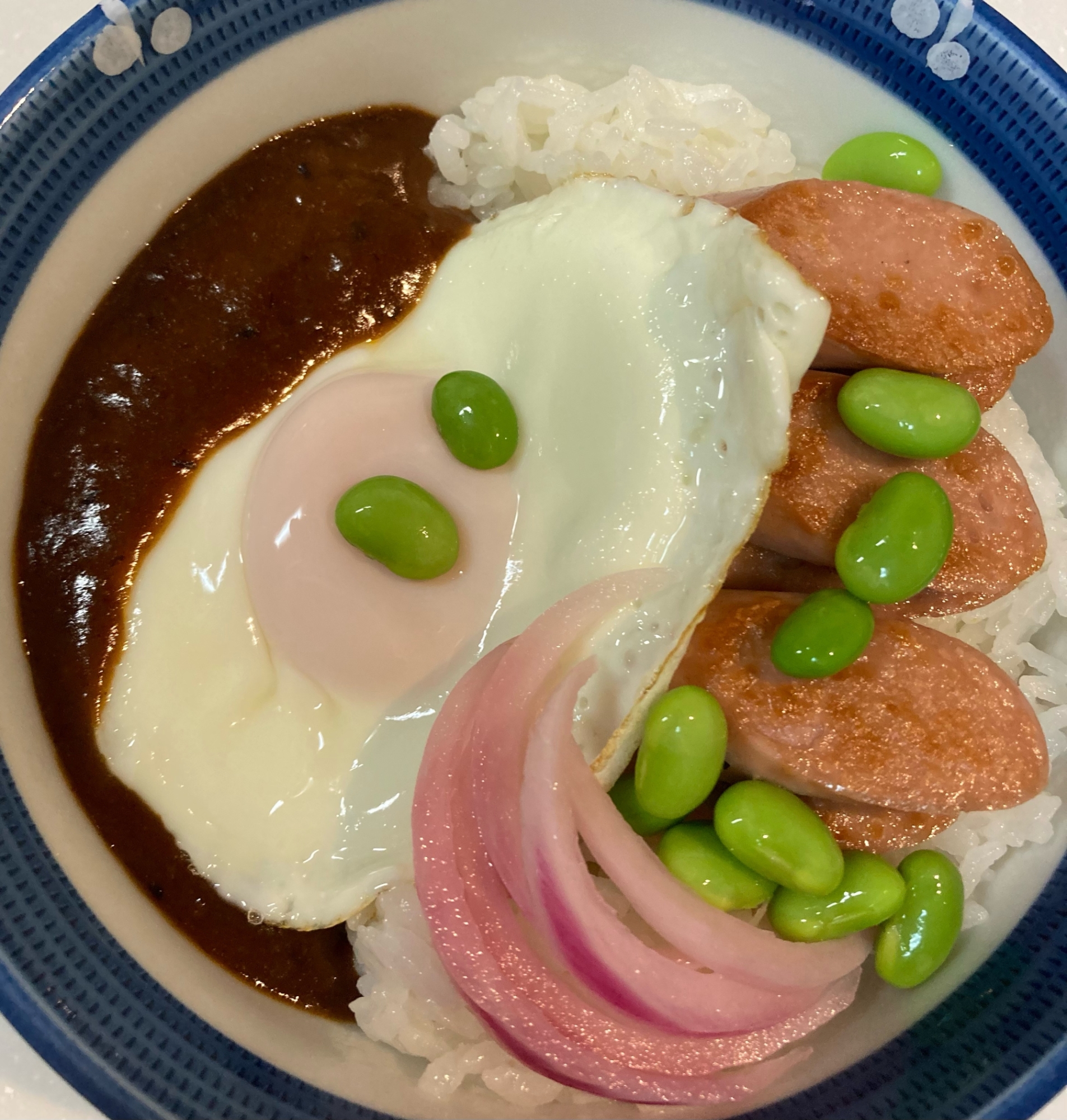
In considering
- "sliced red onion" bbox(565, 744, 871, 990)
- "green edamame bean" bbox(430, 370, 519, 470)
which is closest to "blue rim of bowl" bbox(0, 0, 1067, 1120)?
"sliced red onion" bbox(565, 744, 871, 990)

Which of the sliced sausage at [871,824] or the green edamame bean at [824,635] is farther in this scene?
the sliced sausage at [871,824]

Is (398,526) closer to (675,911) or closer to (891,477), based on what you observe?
(675,911)

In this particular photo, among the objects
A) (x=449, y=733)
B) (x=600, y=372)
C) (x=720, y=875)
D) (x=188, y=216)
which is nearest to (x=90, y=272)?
(x=188, y=216)

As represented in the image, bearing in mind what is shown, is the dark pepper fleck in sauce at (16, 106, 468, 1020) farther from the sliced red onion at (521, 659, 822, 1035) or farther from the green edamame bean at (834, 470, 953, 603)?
→ the green edamame bean at (834, 470, 953, 603)

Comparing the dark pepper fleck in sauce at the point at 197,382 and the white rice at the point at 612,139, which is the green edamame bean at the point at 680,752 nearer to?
the dark pepper fleck in sauce at the point at 197,382

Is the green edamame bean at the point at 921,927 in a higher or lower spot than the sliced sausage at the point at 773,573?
lower

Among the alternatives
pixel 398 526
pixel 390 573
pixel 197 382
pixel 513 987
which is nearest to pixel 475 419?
pixel 398 526

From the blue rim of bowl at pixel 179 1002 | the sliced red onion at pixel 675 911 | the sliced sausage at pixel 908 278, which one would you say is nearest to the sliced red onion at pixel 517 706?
the sliced red onion at pixel 675 911
